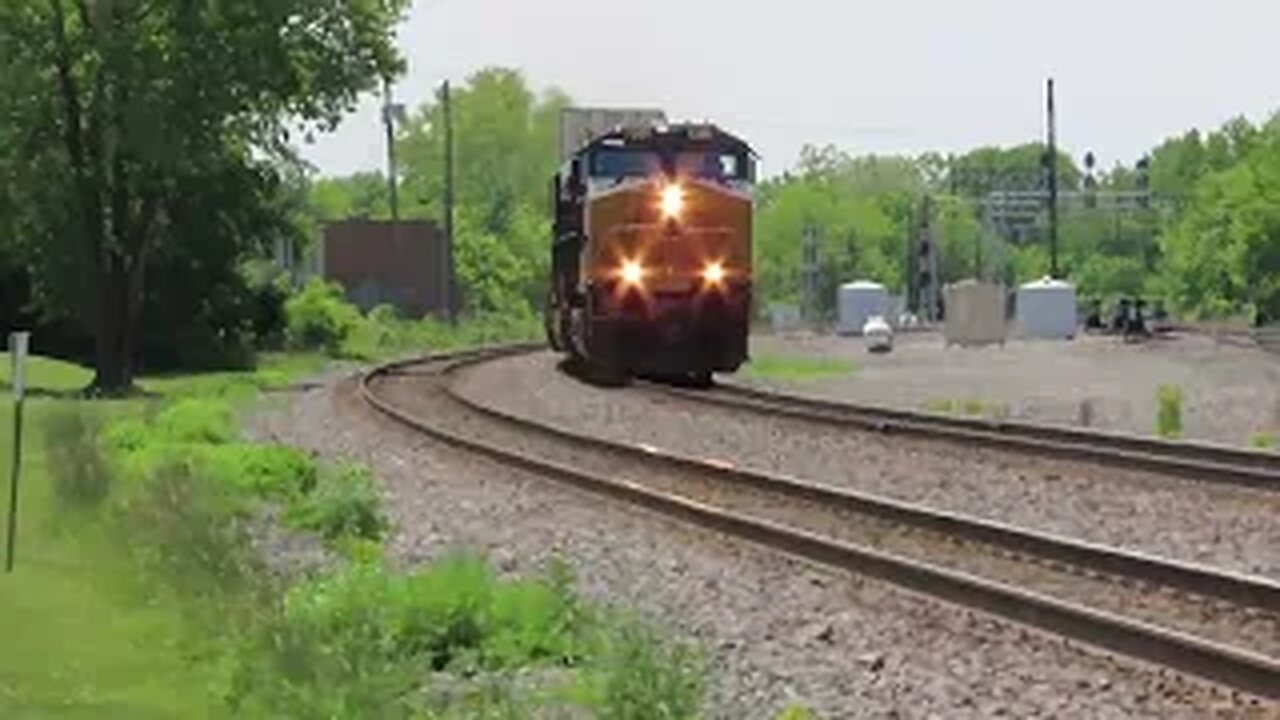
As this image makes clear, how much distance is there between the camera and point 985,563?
16781 millimetres

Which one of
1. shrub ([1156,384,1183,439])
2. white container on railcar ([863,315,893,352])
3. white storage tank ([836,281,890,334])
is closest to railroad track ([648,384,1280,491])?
shrub ([1156,384,1183,439])

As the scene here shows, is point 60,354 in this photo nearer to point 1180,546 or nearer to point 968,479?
point 968,479

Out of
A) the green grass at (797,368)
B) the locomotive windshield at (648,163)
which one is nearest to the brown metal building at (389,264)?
the green grass at (797,368)

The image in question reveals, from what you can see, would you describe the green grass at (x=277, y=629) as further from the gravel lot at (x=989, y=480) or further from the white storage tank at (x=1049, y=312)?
the white storage tank at (x=1049, y=312)

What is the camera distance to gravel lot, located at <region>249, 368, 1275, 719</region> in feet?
37.2

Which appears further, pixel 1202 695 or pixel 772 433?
pixel 772 433

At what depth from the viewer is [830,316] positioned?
14425 centimetres

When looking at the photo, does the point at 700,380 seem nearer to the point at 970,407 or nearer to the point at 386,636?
the point at 970,407

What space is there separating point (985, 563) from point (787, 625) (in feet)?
10.0

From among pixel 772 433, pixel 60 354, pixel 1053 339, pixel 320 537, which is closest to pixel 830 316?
pixel 1053 339

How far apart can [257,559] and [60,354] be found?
175 ft

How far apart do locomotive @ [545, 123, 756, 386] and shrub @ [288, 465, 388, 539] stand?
19.4 meters

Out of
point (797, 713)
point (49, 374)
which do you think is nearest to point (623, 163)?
point (49, 374)

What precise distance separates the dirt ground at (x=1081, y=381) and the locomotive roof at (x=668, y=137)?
189 inches
